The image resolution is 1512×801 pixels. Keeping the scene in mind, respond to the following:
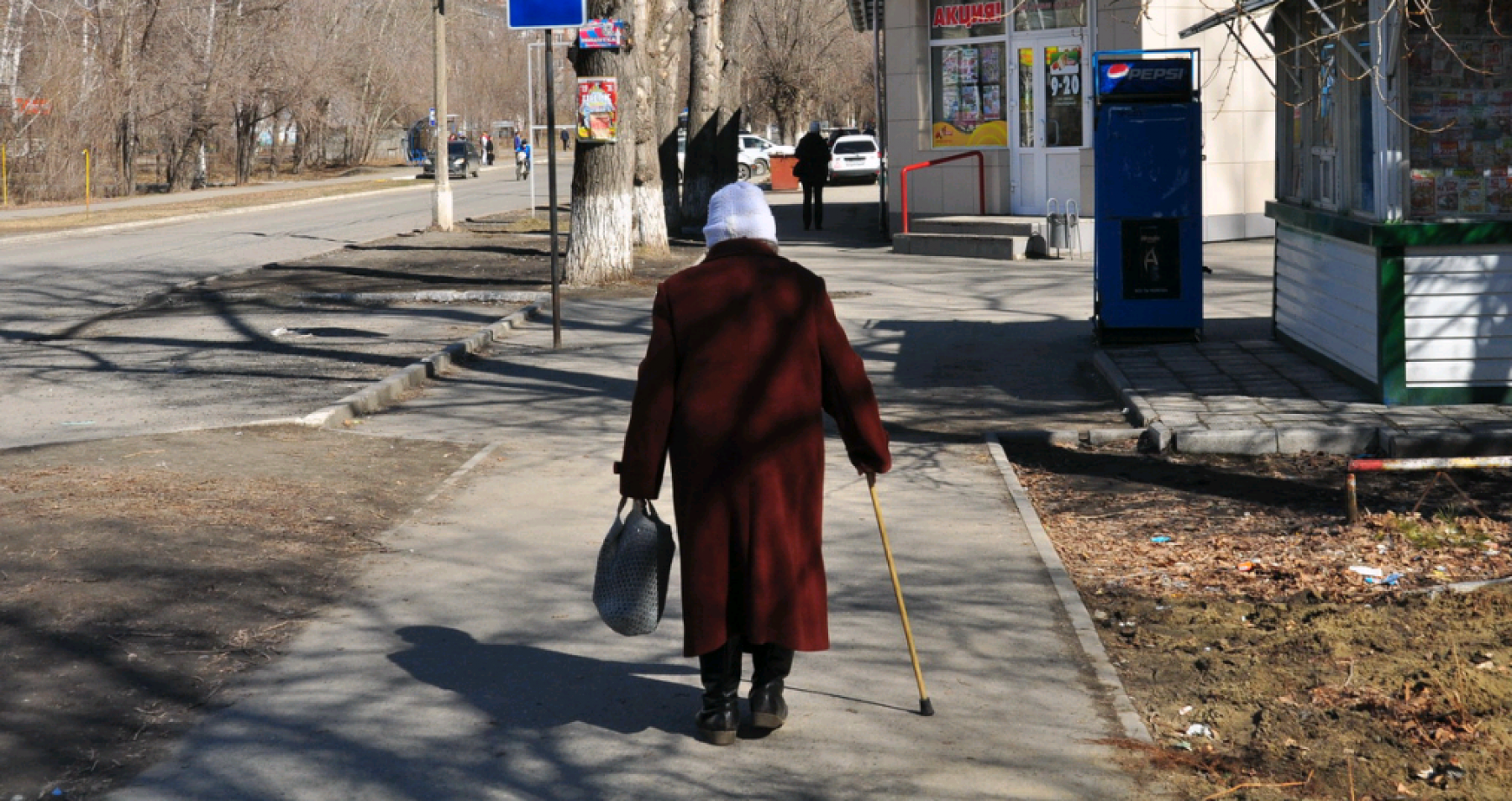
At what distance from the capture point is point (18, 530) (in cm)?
694

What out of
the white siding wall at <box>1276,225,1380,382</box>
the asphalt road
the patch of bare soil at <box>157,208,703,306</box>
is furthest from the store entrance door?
the white siding wall at <box>1276,225,1380,382</box>

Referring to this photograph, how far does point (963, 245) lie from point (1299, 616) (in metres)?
16.8

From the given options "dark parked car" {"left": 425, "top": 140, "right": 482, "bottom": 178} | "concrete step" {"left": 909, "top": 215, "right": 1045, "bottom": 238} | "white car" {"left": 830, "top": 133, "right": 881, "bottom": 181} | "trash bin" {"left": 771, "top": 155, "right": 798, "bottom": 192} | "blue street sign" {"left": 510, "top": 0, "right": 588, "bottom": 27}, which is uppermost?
"dark parked car" {"left": 425, "top": 140, "right": 482, "bottom": 178}

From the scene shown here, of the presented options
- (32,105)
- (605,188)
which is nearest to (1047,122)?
(605,188)

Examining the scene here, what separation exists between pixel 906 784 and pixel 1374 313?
666 cm

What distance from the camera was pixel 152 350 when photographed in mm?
14133

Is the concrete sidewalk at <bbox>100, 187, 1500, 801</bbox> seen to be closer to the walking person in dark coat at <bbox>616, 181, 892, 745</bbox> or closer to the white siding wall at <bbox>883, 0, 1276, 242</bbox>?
the walking person in dark coat at <bbox>616, 181, 892, 745</bbox>

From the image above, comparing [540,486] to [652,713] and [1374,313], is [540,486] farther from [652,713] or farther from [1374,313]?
[1374,313]

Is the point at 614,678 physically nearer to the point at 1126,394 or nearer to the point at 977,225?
the point at 1126,394

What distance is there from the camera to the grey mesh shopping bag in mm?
4730

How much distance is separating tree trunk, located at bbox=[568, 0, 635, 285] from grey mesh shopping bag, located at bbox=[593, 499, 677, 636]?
13.3 meters

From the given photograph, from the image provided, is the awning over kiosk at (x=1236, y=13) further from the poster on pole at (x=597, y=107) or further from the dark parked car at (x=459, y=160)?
the dark parked car at (x=459, y=160)

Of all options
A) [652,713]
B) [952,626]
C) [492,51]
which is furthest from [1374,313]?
[492,51]

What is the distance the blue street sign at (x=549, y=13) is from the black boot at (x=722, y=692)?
9.42 metres
